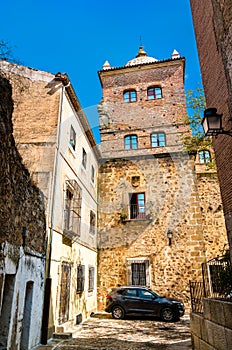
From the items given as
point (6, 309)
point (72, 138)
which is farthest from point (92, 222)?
point (6, 309)

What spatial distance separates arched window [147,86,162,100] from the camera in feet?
60.4

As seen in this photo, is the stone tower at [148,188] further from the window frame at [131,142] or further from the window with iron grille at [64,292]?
the window with iron grille at [64,292]

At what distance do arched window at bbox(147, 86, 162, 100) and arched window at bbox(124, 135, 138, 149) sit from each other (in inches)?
125

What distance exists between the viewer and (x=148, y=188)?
608 inches

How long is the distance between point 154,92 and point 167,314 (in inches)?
537

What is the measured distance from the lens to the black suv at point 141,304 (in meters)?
11.4

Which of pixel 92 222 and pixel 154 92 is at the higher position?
pixel 154 92

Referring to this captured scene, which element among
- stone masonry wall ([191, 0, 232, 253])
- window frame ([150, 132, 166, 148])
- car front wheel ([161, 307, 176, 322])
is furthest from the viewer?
window frame ([150, 132, 166, 148])

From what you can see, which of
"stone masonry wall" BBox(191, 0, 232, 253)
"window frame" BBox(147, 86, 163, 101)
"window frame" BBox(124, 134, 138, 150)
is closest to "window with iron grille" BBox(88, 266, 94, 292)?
"window frame" BBox(124, 134, 138, 150)

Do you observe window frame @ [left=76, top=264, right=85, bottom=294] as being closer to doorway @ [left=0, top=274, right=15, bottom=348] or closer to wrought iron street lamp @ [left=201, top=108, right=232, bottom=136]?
doorway @ [left=0, top=274, right=15, bottom=348]

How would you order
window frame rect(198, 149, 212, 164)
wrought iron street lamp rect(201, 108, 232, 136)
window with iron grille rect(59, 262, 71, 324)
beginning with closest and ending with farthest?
wrought iron street lamp rect(201, 108, 232, 136), window with iron grille rect(59, 262, 71, 324), window frame rect(198, 149, 212, 164)

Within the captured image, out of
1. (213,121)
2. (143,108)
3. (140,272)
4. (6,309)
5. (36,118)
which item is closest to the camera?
(213,121)

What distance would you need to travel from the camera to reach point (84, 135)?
1330cm

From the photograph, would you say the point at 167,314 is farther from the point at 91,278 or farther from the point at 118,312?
the point at 91,278
